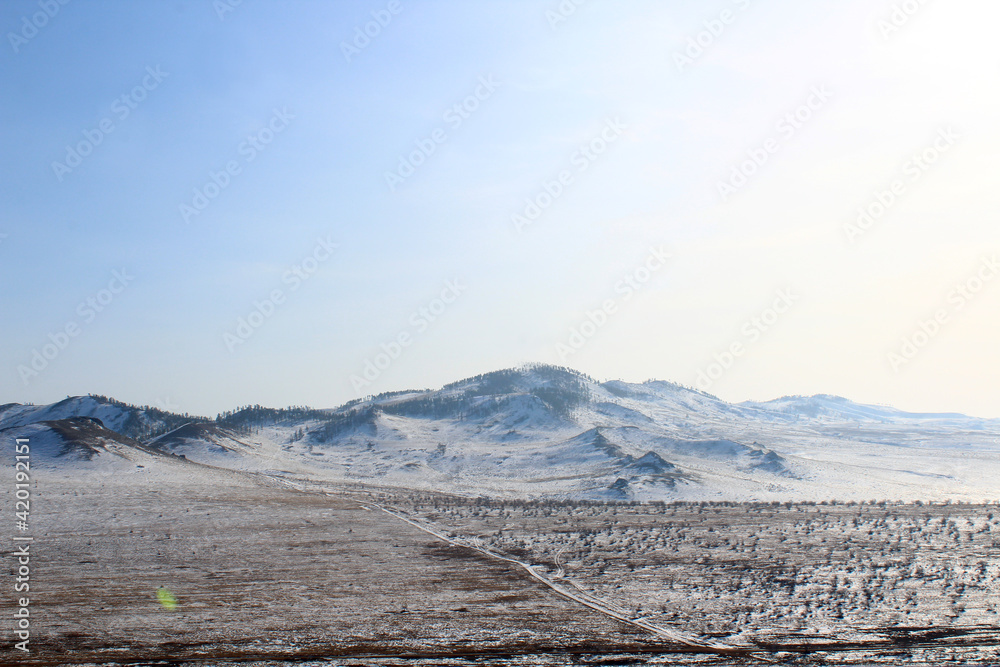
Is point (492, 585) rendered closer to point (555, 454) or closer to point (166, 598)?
point (166, 598)

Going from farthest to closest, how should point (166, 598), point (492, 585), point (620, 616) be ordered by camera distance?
point (492, 585) → point (166, 598) → point (620, 616)

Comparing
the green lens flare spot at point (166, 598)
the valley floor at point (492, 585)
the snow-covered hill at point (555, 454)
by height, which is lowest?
the green lens flare spot at point (166, 598)

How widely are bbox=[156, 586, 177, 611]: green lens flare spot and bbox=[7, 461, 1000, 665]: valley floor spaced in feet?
1.12

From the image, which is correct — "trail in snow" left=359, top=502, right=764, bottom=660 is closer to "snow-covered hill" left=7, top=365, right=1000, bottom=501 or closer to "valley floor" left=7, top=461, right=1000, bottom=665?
"valley floor" left=7, top=461, right=1000, bottom=665

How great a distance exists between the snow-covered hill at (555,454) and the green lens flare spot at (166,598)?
191 ft

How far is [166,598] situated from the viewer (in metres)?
32.9

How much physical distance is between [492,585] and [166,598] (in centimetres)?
1462

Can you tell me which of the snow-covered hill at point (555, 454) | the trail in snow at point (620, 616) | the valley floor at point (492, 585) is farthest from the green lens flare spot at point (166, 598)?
the snow-covered hill at point (555, 454)

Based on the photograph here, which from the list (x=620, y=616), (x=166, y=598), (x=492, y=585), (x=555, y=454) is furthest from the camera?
(x=555, y=454)

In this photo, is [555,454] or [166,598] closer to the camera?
[166,598]

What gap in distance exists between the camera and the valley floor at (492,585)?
26.1 metres

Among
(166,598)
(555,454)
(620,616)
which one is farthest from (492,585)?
(555,454)

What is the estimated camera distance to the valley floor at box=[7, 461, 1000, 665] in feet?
85.7

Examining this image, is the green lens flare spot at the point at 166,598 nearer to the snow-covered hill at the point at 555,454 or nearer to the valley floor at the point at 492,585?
the valley floor at the point at 492,585
